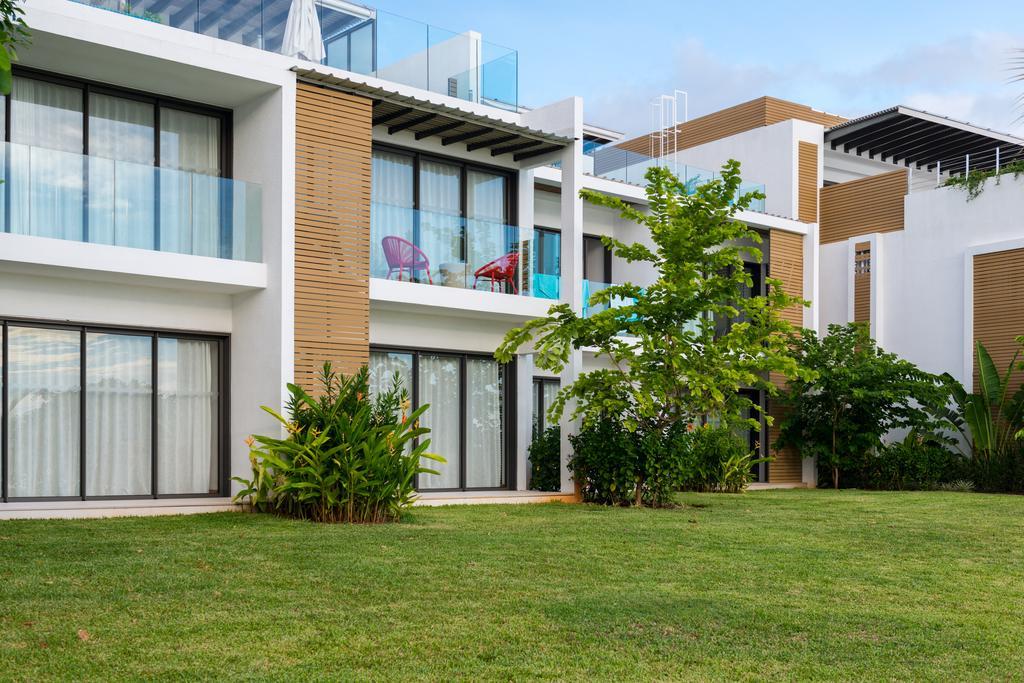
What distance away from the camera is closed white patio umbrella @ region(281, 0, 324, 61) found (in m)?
16.5

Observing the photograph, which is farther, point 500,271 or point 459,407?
point 459,407

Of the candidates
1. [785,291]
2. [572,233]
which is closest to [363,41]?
[572,233]

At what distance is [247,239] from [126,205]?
1.86 m

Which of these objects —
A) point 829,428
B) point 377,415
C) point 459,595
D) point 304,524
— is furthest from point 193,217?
point 829,428

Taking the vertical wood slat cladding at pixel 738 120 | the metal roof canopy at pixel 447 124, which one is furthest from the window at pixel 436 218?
the vertical wood slat cladding at pixel 738 120

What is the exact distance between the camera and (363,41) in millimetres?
17547

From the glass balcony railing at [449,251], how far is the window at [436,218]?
2 cm

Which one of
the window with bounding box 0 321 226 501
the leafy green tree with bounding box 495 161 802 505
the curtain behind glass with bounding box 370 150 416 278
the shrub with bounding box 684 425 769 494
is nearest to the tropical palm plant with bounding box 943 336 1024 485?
the shrub with bounding box 684 425 769 494

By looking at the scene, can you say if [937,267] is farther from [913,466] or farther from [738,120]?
[738,120]

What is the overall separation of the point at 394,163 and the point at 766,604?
486 inches

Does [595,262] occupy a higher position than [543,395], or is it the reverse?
[595,262]

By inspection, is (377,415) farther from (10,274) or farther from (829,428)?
(829,428)

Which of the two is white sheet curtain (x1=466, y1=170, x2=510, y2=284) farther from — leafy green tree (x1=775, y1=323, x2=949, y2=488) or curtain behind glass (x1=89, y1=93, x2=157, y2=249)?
leafy green tree (x1=775, y1=323, x2=949, y2=488)

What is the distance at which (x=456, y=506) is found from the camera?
646 inches
